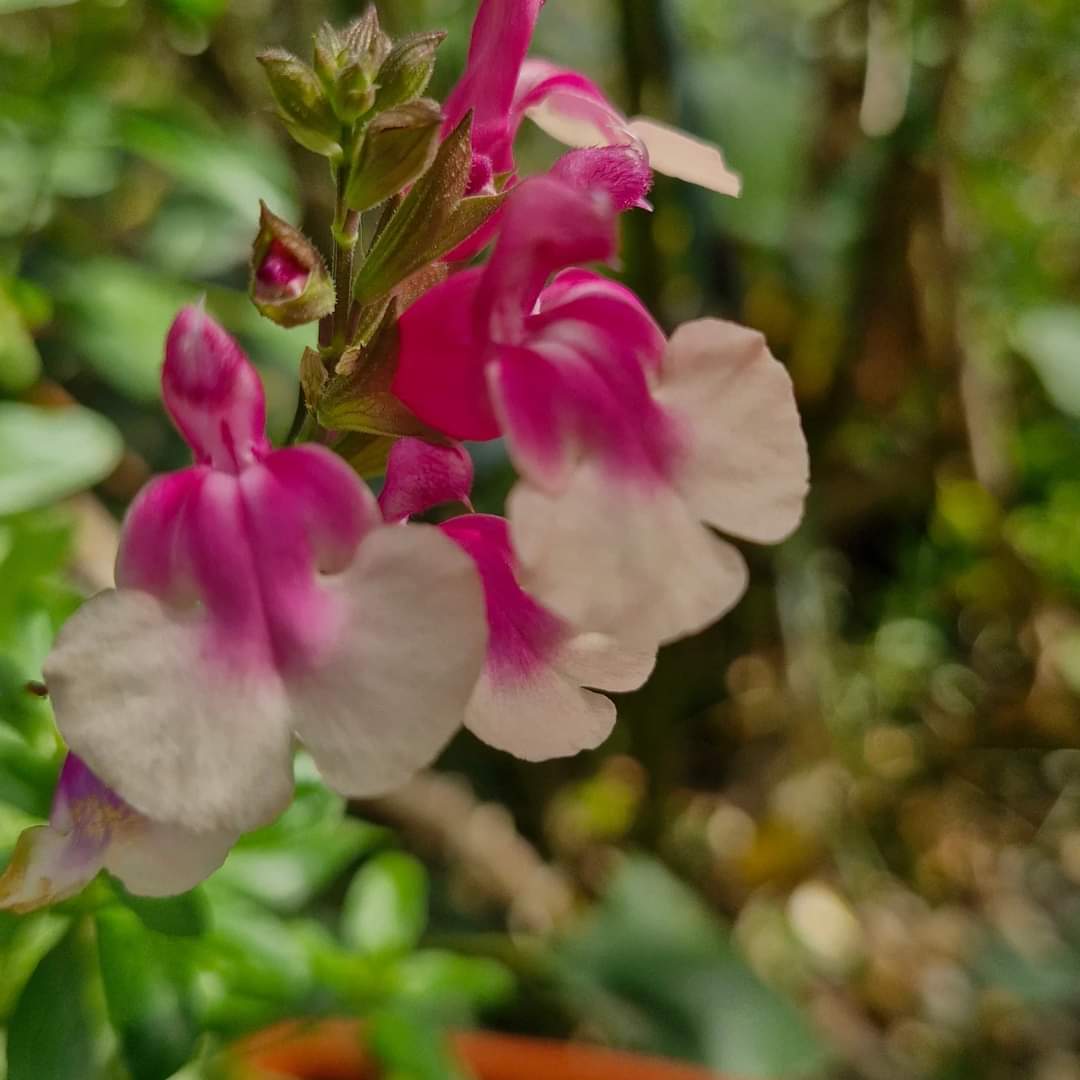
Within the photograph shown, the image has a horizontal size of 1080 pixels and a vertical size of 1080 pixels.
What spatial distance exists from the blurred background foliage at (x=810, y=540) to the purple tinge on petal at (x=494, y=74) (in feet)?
1.84

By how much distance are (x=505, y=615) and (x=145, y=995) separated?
246 millimetres

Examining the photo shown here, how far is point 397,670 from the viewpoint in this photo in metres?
0.30

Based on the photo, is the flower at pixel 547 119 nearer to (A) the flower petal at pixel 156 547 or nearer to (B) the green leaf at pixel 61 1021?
(A) the flower petal at pixel 156 547

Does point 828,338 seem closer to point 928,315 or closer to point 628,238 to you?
point 928,315

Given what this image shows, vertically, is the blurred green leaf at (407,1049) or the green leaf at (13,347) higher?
the green leaf at (13,347)

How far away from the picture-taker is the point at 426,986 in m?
0.81

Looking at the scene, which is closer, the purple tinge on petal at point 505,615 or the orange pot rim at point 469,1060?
the purple tinge on petal at point 505,615

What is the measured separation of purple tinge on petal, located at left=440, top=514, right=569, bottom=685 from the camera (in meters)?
0.39

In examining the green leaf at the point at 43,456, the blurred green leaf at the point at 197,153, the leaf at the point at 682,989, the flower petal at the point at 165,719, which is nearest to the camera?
the flower petal at the point at 165,719

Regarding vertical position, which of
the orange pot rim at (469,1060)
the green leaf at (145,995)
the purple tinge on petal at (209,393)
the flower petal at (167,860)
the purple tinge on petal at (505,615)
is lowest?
the orange pot rim at (469,1060)

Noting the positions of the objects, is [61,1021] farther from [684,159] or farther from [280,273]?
[684,159]

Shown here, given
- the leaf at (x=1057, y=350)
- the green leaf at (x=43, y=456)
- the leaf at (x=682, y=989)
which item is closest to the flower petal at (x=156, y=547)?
the green leaf at (x=43, y=456)

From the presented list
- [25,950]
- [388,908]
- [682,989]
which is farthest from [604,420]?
[682,989]

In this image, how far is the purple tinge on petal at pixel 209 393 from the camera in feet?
1.18
